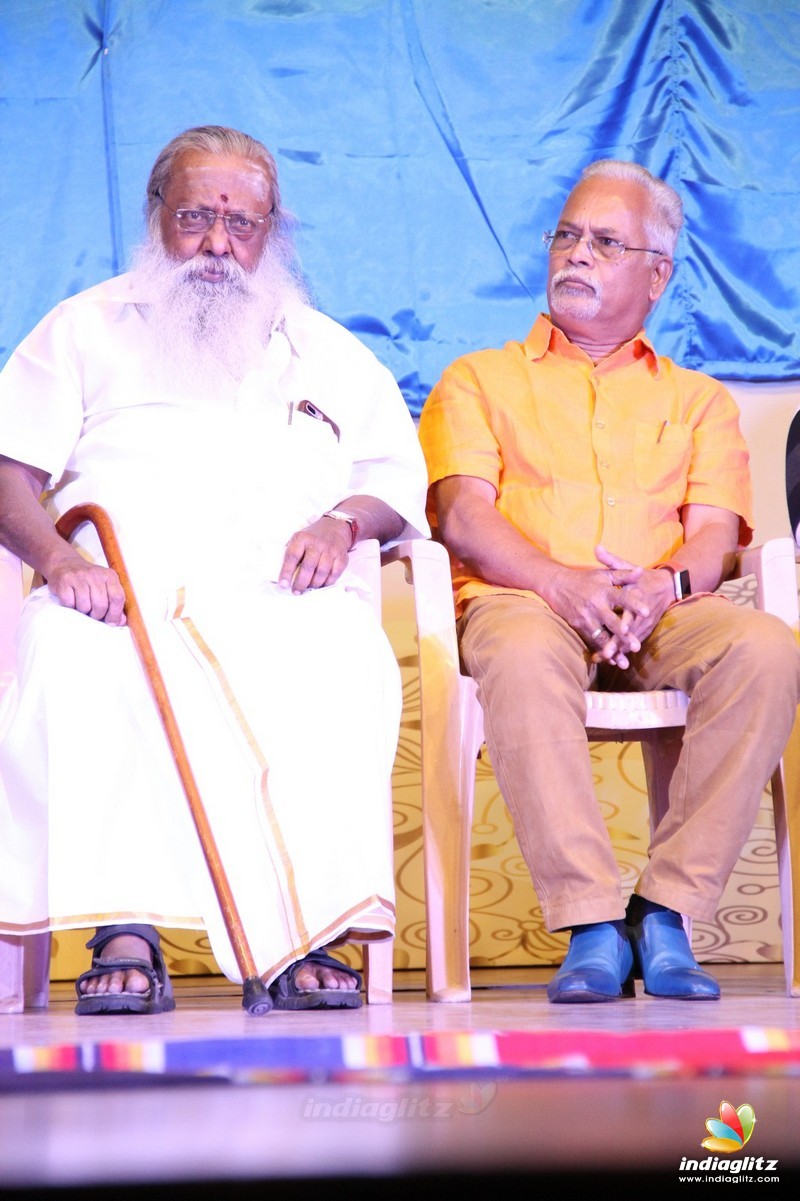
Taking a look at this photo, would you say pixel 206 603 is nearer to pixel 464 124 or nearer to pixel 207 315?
pixel 207 315

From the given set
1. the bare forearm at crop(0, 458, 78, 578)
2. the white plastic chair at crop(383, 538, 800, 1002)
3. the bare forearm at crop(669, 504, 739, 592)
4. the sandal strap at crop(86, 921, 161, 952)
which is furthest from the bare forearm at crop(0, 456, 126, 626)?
the bare forearm at crop(669, 504, 739, 592)

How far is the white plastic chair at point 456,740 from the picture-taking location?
2.79 meters

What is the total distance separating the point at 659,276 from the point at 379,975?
181 cm

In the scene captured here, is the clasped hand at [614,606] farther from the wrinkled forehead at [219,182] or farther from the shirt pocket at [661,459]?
the wrinkled forehead at [219,182]

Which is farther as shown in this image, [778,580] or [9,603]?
[778,580]

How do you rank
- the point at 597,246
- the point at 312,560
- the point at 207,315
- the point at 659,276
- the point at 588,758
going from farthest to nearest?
the point at 659,276 < the point at 597,246 < the point at 207,315 < the point at 312,560 < the point at 588,758

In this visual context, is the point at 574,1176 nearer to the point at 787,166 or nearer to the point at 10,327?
the point at 10,327

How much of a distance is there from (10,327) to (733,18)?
220 centimetres

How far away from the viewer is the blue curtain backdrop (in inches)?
159

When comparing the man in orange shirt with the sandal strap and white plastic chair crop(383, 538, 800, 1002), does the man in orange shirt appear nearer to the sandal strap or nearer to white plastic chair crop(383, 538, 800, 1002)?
white plastic chair crop(383, 538, 800, 1002)

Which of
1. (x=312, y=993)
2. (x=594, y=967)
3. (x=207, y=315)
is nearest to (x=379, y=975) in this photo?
(x=312, y=993)

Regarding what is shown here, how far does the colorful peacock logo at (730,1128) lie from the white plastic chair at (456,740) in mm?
1343

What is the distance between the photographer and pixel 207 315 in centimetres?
312

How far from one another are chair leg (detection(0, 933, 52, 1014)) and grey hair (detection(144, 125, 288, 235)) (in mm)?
1535
